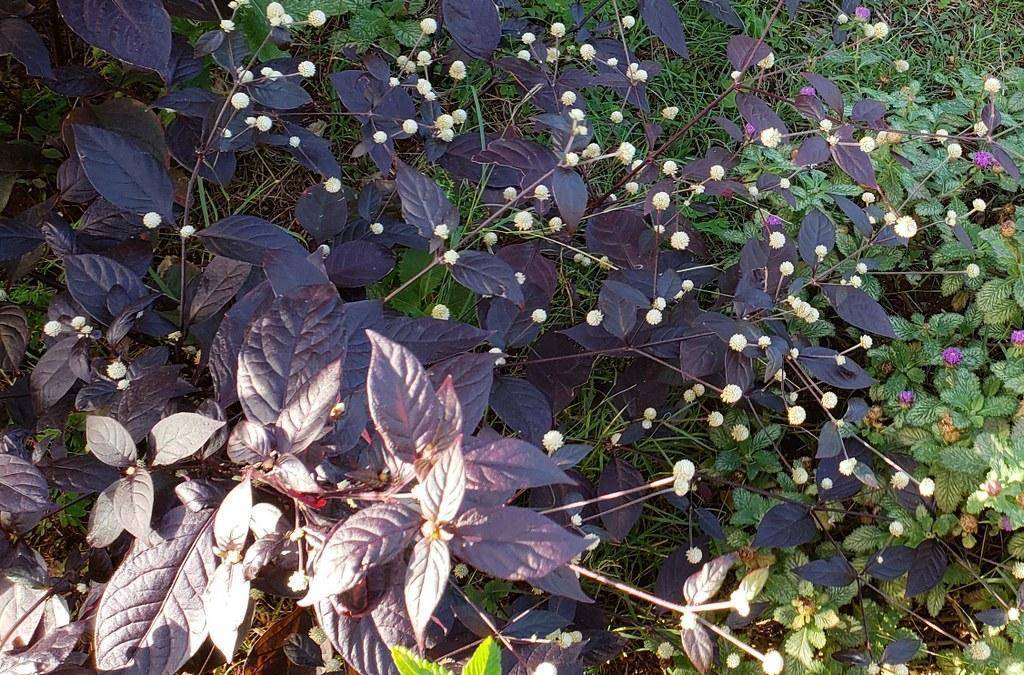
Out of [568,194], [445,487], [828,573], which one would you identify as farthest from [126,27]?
[828,573]

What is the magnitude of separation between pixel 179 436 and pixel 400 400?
333mm

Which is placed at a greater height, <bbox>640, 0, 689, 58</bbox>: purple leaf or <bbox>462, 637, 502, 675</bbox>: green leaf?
<bbox>640, 0, 689, 58</bbox>: purple leaf

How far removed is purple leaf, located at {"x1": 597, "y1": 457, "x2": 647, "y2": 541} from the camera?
61.0 inches

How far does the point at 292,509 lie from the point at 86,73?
3.69 feet

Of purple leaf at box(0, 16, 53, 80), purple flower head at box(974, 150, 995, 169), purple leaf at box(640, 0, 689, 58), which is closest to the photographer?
purple leaf at box(0, 16, 53, 80)

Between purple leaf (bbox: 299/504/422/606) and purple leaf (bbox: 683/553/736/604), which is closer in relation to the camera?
purple leaf (bbox: 299/504/422/606)

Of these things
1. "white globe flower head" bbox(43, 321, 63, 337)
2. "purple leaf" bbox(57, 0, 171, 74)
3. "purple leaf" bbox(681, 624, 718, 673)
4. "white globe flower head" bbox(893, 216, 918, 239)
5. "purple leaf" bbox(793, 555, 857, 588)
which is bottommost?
"purple leaf" bbox(793, 555, 857, 588)

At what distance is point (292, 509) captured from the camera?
1062 mm

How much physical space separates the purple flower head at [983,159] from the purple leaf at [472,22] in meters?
1.31

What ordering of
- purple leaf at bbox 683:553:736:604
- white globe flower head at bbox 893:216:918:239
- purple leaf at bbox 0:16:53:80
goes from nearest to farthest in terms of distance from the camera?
1. purple leaf at bbox 683:553:736:604
2. purple leaf at bbox 0:16:53:80
3. white globe flower head at bbox 893:216:918:239

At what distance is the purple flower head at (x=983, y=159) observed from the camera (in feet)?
6.56

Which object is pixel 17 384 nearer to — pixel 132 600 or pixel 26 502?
pixel 26 502

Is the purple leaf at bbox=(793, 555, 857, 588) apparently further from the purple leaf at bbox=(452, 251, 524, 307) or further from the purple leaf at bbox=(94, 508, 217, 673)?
the purple leaf at bbox=(94, 508, 217, 673)

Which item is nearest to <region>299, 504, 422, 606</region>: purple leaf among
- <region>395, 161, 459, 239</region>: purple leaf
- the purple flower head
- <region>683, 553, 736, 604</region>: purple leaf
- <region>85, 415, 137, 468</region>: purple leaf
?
<region>85, 415, 137, 468</region>: purple leaf
